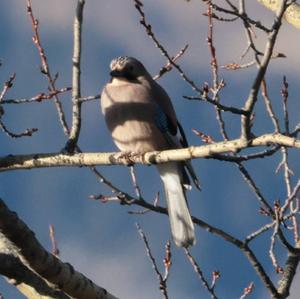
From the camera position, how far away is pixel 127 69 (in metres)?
6.52

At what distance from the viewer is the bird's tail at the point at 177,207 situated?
18.4 ft

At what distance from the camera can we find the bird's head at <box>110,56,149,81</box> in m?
6.45

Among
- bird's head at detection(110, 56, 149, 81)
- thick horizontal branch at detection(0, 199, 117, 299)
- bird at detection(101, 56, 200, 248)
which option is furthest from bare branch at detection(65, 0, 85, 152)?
bird's head at detection(110, 56, 149, 81)

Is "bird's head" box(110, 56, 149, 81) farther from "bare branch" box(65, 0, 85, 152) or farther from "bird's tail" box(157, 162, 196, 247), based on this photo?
"bare branch" box(65, 0, 85, 152)

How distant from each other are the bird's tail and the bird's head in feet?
2.75

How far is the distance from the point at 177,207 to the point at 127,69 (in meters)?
1.37

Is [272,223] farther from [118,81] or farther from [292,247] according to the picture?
[118,81]

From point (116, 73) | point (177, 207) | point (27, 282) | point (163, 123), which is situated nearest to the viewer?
point (27, 282)

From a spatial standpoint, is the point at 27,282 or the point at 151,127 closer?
the point at 27,282

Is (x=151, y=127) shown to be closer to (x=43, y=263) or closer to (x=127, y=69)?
(x=127, y=69)

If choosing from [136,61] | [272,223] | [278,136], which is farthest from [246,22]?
[136,61]

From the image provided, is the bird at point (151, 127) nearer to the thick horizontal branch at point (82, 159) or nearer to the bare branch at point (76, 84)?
the thick horizontal branch at point (82, 159)

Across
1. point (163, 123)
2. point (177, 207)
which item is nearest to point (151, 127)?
point (163, 123)

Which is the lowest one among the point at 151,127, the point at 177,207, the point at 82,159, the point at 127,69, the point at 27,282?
the point at 27,282
